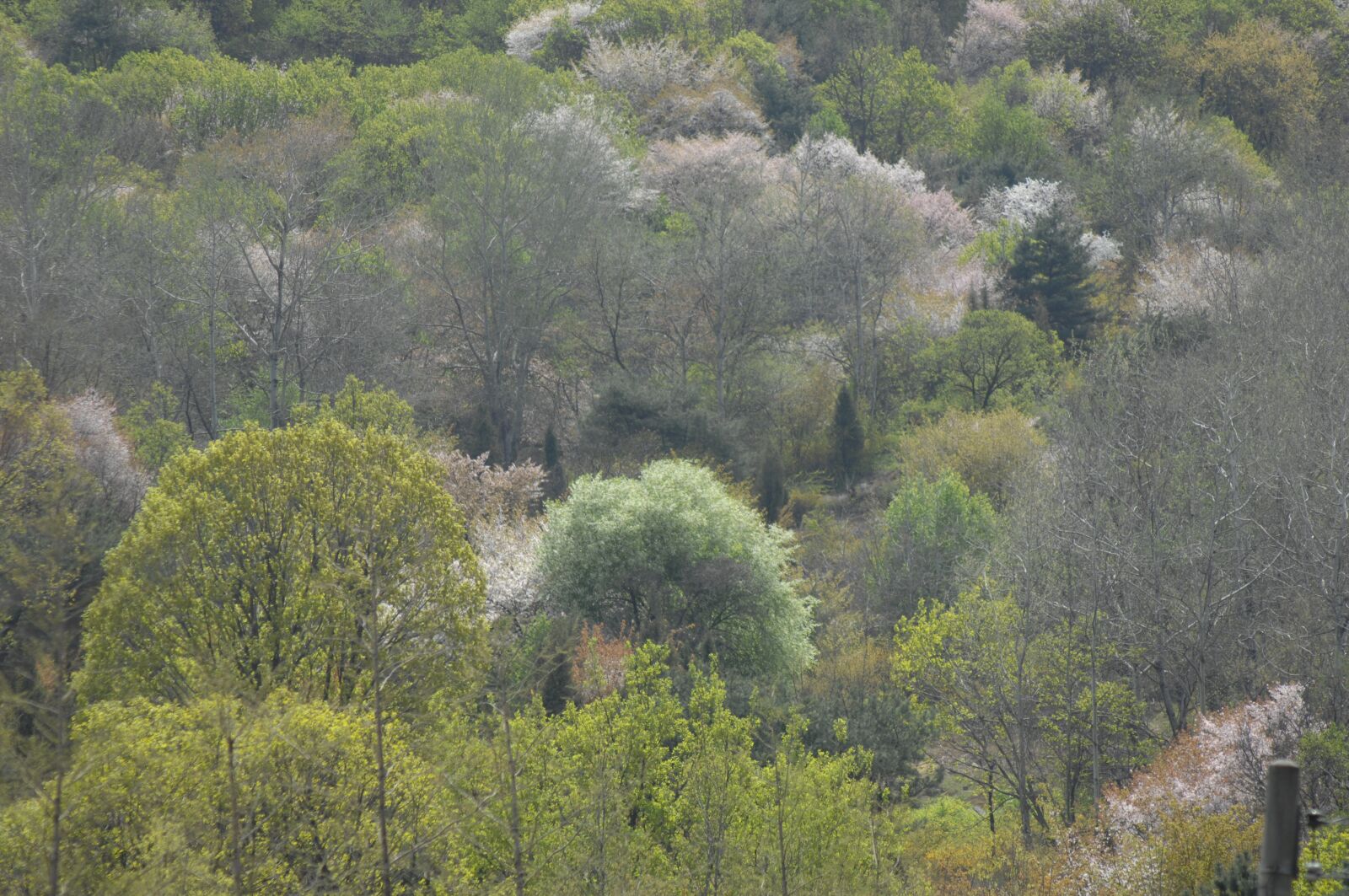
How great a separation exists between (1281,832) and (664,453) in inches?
1415

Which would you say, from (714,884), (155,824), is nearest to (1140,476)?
(714,884)

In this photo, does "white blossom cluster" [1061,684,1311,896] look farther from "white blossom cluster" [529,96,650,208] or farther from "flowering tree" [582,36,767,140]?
"flowering tree" [582,36,767,140]

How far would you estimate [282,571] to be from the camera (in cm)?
2052

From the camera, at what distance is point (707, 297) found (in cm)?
4722

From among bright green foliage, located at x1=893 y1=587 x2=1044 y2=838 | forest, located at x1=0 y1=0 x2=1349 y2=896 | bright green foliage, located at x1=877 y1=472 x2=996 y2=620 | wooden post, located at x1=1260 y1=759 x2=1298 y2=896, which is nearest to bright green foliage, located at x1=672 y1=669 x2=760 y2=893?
forest, located at x1=0 y1=0 x2=1349 y2=896

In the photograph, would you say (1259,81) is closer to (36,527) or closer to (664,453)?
(664,453)

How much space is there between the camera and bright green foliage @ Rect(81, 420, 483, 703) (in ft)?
62.6

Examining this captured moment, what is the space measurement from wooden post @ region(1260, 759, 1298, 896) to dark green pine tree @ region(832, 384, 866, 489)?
40927 millimetres

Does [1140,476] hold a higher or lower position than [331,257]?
higher

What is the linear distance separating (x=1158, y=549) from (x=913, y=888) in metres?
9.39

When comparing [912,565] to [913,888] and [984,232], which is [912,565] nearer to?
[913,888]

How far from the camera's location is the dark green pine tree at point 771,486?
4019 cm

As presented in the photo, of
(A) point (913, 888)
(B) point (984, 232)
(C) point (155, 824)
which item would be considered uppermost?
(C) point (155, 824)

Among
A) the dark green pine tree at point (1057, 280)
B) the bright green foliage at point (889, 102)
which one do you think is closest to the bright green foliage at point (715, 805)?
the dark green pine tree at point (1057, 280)
